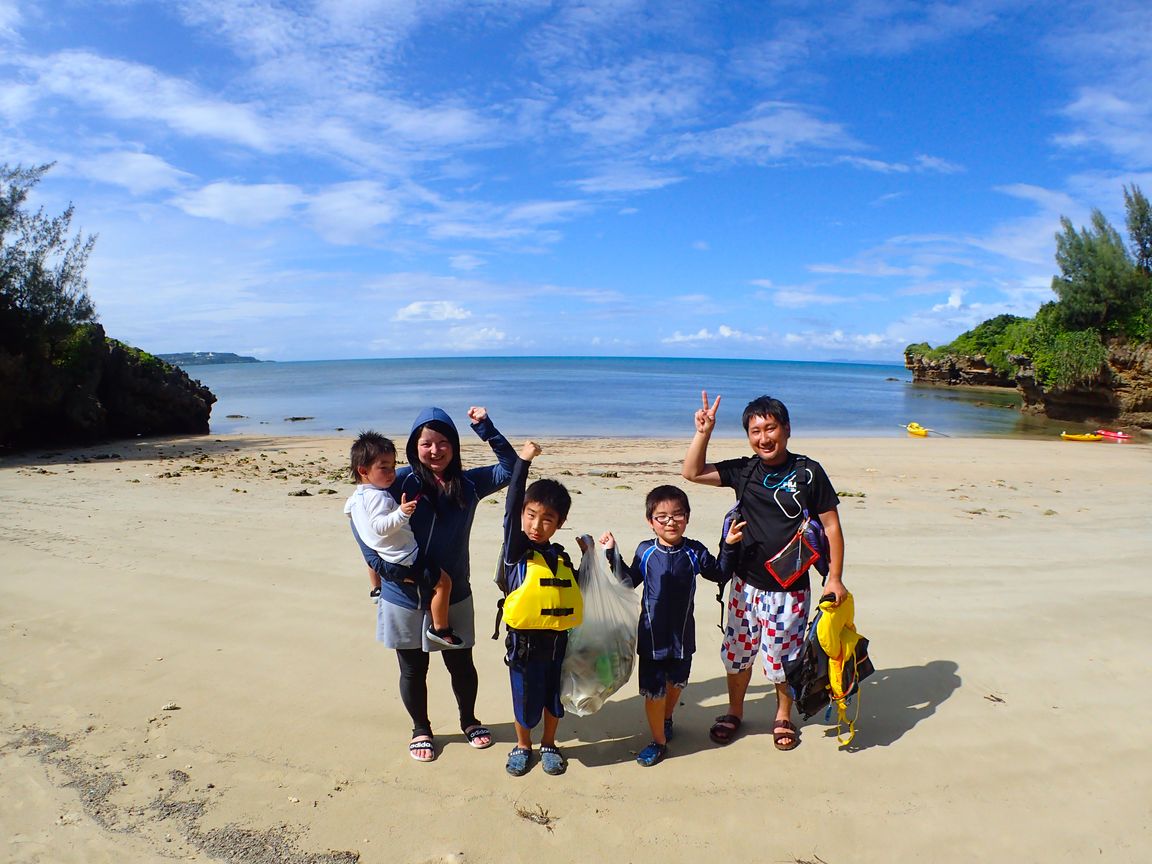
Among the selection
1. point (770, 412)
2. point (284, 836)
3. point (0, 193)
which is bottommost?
point (284, 836)

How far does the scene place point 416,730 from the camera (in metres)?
3.61

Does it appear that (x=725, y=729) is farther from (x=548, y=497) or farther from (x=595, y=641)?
(x=548, y=497)

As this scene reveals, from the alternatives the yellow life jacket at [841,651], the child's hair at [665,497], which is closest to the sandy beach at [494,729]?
the yellow life jacket at [841,651]

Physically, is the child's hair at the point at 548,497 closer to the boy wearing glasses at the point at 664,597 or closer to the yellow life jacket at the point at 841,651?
the boy wearing glasses at the point at 664,597

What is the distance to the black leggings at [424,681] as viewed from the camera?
139 inches

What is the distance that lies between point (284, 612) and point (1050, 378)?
30.5m

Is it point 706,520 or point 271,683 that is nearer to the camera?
point 271,683

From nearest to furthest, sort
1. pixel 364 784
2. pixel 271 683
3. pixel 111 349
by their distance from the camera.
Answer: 1. pixel 364 784
2. pixel 271 683
3. pixel 111 349

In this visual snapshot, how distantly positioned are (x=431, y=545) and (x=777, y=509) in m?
1.71

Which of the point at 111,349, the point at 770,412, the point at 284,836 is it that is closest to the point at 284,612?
the point at 284,836

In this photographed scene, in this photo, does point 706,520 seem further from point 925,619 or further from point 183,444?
point 183,444

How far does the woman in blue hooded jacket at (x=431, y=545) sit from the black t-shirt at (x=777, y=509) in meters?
1.26

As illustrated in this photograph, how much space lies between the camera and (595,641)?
3.42 meters

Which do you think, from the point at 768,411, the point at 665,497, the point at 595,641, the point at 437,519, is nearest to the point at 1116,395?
the point at 768,411
